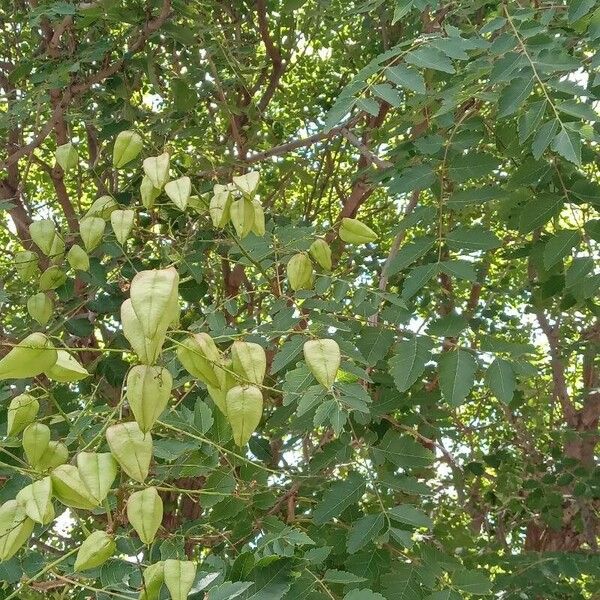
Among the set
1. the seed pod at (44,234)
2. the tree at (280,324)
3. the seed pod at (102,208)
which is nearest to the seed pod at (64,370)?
the tree at (280,324)

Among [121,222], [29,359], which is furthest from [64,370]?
[121,222]

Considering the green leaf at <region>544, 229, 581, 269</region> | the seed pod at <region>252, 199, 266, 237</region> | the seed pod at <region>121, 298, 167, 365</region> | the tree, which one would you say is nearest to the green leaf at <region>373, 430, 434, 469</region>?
the tree

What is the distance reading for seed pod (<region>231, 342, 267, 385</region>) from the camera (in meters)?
1.25

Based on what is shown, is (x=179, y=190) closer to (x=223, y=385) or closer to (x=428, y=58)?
(x=223, y=385)

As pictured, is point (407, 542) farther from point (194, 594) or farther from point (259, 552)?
point (194, 594)

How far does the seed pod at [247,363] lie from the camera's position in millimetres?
1245

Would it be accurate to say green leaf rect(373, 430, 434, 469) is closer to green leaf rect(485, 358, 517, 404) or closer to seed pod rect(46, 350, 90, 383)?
green leaf rect(485, 358, 517, 404)

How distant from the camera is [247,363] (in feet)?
4.09

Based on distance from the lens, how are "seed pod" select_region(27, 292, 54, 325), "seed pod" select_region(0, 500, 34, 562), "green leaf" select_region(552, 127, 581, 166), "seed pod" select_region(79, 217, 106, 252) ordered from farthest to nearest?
"seed pod" select_region(27, 292, 54, 325)
"seed pod" select_region(79, 217, 106, 252)
"green leaf" select_region(552, 127, 581, 166)
"seed pod" select_region(0, 500, 34, 562)

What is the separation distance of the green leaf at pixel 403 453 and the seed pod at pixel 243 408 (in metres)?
0.75

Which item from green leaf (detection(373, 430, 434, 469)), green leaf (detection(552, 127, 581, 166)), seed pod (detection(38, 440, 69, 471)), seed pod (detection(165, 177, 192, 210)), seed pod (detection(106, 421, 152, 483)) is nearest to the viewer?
seed pod (detection(106, 421, 152, 483))

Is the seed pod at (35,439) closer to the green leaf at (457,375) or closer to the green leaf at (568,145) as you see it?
the green leaf at (457,375)

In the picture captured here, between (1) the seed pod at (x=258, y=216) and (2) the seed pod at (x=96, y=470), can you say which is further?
(1) the seed pod at (x=258, y=216)

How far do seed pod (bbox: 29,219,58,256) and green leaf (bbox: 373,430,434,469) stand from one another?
A: 0.87 m
